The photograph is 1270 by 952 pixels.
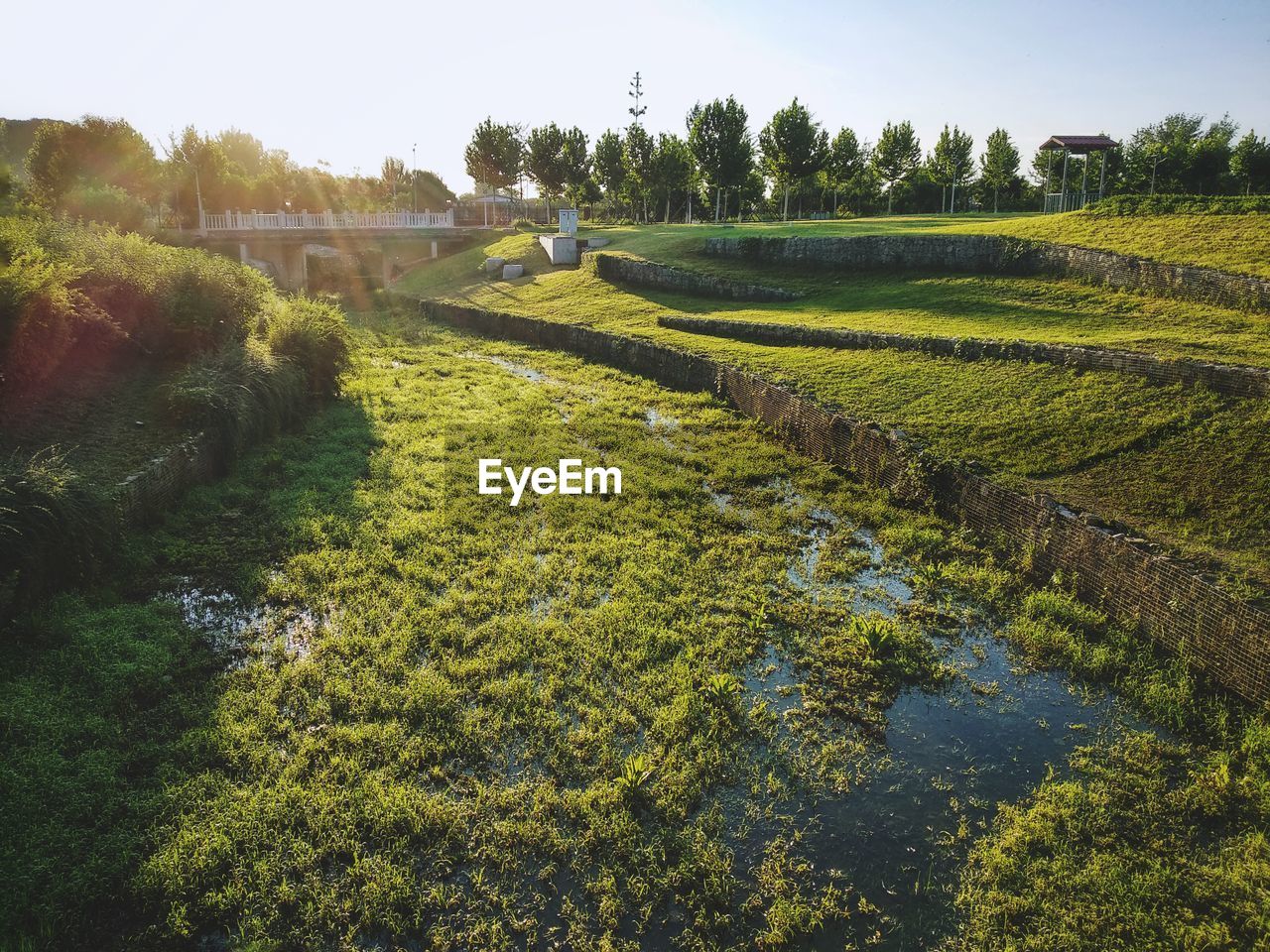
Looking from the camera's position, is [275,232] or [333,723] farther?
[275,232]

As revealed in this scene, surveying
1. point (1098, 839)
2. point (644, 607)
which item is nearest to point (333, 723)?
point (644, 607)

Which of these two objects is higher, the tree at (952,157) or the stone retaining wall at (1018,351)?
the tree at (952,157)

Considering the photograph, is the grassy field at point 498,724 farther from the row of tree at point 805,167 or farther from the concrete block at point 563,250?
the row of tree at point 805,167

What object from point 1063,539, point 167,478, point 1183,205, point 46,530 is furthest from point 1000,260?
point 46,530

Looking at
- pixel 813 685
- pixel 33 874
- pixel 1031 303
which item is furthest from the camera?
pixel 1031 303

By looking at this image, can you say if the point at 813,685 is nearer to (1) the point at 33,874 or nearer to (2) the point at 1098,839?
(2) the point at 1098,839

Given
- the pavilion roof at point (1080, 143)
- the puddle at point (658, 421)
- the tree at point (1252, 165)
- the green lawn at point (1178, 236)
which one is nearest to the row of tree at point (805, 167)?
the tree at point (1252, 165)

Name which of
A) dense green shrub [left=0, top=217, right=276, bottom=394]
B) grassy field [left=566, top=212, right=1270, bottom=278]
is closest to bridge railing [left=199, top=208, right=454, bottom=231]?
dense green shrub [left=0, top=217, right=276, bottom=394]

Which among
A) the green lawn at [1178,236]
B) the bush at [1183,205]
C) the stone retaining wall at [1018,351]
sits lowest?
the stone retaining wall at [1018,351]
